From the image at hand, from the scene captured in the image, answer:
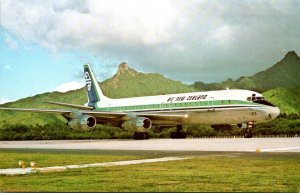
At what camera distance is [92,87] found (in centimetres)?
7112

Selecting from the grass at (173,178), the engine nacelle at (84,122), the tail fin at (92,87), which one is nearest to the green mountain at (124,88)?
the tail fin at (92,87)

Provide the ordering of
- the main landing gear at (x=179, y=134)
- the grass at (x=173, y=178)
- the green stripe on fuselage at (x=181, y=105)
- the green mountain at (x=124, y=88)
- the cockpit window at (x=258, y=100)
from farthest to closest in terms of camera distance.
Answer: the green mountain at (x=124, y=88) → the main landing gear at (x=179, y=134) → the green stripe on fuselage at (x=181, y=105) → the cockpit window at (x=258, y=100) → the grass at (x=173, y=178)

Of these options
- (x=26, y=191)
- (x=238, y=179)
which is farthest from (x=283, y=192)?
(x=26, y=191)

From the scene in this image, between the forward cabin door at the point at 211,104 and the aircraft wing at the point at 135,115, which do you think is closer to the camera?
the forward cabin door at the point at 211,104

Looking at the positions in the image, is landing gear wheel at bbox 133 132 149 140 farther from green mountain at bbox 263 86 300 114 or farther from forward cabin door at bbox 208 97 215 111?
green mountain at bbox 263 86 300 114

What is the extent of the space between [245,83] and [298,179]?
14337cm

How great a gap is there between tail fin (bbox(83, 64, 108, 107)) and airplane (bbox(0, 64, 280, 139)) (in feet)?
26.0

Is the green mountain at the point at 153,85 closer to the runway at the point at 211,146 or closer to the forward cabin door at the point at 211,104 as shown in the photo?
the forward cabin door at the point at 211,104

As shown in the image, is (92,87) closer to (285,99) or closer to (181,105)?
(181,105)

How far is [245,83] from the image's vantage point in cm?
15712

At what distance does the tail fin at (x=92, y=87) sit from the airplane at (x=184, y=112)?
7925 mm

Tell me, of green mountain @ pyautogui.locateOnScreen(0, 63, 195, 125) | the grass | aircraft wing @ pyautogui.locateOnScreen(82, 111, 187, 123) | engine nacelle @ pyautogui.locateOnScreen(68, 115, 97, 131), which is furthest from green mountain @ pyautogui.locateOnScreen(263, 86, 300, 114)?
the grass

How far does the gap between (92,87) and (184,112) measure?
799 inches

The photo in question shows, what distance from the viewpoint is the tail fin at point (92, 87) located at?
7069 cm
